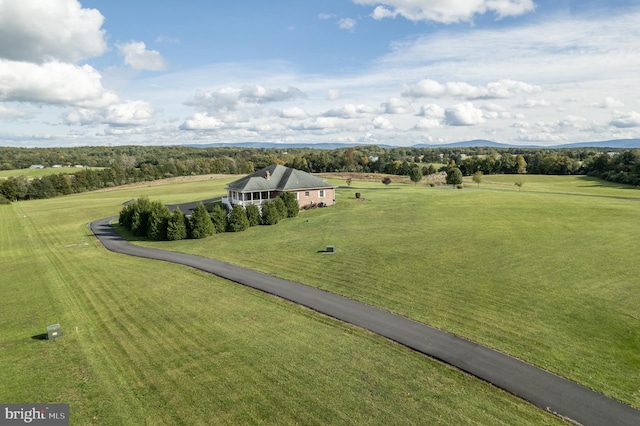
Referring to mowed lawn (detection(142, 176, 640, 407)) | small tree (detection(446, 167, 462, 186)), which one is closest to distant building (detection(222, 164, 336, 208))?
mowed lawn (detection(142, 176, 640, 407))

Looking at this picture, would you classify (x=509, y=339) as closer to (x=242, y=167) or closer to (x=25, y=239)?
(x=25, y=239)

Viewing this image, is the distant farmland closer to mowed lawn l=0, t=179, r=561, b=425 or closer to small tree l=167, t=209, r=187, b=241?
mowed lawn l=0, t=179, r=561, b=425

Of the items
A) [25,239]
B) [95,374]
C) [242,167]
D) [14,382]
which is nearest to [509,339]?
[95,374]

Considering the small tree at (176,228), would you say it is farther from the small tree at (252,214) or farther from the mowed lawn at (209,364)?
the mowed lawn at (209,364)

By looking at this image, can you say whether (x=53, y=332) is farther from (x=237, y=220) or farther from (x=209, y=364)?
(x=237, y=220)

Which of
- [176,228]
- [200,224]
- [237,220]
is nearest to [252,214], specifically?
[237,220]

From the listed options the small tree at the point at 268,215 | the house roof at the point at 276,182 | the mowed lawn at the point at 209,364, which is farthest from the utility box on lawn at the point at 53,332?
the house roof at the point at 276,182
